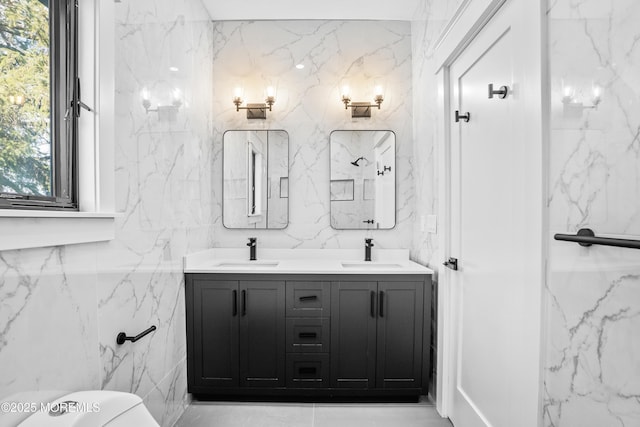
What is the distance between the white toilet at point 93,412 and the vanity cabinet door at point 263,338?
1224 mm

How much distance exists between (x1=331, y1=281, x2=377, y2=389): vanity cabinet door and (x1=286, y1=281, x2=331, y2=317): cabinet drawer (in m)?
0.11

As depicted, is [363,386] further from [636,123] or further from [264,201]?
[636,123]

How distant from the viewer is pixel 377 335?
7.70 feet

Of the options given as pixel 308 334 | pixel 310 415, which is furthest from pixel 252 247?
pixel 310 415

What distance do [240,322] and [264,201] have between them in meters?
1.04

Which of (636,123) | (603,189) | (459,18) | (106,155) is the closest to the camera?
(636,123)

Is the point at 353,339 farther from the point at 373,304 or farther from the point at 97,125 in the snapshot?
the point at 97,125

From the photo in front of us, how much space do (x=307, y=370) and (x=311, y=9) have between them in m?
2.72

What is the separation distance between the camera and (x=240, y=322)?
7.77 ft

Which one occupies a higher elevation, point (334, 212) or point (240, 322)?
point (334, 212)

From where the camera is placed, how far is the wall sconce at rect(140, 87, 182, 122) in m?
1.83

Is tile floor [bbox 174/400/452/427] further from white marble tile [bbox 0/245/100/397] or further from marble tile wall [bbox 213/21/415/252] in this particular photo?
marble tile wall [bbox 213/21/415/252]

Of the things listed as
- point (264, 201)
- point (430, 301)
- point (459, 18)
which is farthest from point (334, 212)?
point (459, 18)

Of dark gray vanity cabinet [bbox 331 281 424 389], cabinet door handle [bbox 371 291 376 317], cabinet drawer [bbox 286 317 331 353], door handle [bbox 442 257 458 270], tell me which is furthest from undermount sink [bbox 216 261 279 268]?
door handle [bbox 442 257 458 270]
